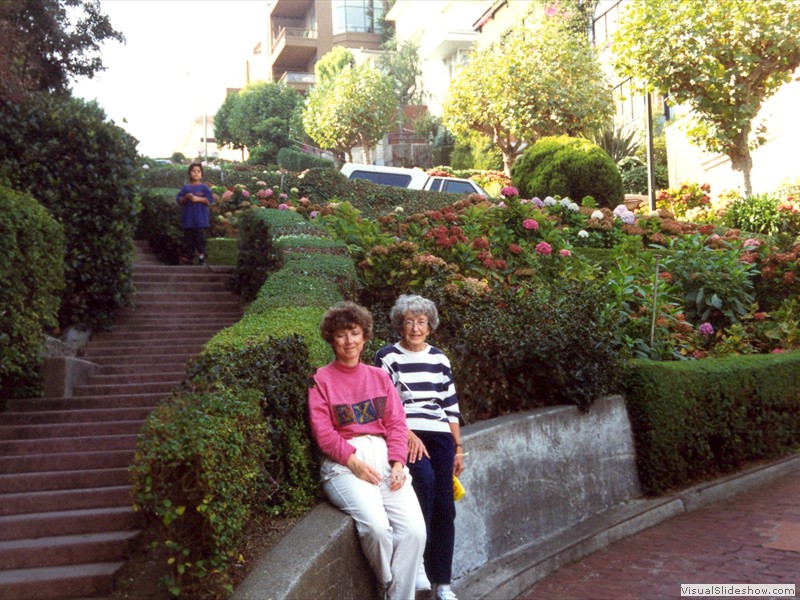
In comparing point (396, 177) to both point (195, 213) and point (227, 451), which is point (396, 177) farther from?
point (227, 451)

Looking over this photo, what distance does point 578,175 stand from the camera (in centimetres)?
1988

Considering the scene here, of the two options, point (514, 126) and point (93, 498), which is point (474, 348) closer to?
point (93, 498)

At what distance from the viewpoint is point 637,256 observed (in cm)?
1188

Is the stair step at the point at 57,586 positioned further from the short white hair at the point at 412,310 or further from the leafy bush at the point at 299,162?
the leafy bush at the point at 299,162

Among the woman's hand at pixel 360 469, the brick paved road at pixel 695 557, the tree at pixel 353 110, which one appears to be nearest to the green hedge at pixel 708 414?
the brick paved road at pixel 695 557

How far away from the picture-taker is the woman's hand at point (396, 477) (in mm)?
4754

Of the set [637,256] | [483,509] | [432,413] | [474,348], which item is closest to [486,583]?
[483,509]

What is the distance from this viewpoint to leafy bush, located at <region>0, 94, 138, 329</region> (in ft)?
30.2

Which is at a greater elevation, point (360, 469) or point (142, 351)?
point (142, 351)

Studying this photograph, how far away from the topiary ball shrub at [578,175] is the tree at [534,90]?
867 centimetres

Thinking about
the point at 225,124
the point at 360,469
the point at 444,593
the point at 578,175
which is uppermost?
the point at 225,124

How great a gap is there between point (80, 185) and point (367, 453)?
225 inches

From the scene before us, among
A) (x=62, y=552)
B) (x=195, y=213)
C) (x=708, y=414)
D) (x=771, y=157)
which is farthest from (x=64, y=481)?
(x=771, y=157)

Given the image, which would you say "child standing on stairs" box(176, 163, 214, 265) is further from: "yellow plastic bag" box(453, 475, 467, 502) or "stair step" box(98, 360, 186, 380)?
"yellow plastic bag" box(453, 475, 467, 502)
